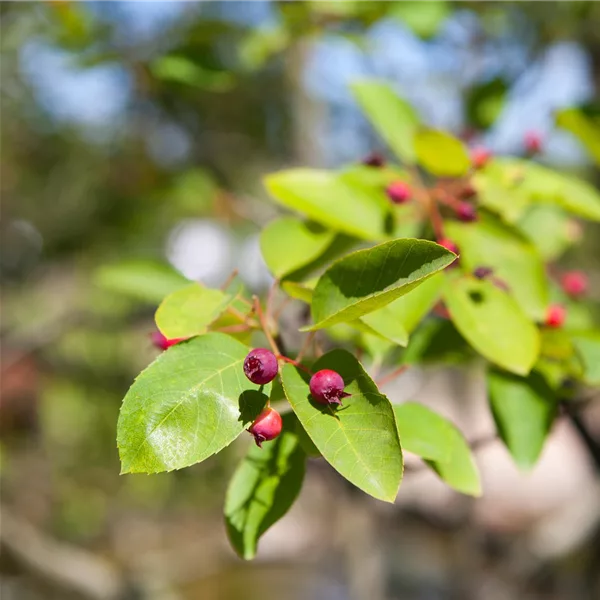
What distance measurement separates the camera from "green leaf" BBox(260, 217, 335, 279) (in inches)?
29.0

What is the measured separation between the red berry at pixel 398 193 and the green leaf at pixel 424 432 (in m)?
0.29

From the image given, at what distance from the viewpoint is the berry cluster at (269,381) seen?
19.3 inches

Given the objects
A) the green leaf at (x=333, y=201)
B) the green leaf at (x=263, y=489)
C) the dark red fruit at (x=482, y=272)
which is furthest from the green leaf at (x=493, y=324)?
the green leaf at (x=263, y=489)

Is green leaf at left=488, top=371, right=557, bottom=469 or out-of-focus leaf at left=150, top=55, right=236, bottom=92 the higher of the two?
out-of-focus leaf at left=150, top=55, right=236, bottom=92

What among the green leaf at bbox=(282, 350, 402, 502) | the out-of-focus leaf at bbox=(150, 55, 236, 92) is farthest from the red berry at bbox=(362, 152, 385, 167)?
the out-of-focus leaf at bbox=(150, 55, 236, 92)

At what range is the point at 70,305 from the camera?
10.0 ft

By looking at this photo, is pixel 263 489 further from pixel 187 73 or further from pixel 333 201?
pixel 187 73

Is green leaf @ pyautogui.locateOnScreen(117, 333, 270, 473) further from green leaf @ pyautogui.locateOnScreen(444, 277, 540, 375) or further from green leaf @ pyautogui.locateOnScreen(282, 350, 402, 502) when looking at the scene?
green leaf @ pyautogui.locateOnScreen(444, 277, 540, 375)

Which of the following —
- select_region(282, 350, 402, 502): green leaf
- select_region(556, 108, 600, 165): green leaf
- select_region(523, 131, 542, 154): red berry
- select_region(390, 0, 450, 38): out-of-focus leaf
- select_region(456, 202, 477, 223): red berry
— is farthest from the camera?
select_region(390, 0, 450, 38): out-of-focus leaf

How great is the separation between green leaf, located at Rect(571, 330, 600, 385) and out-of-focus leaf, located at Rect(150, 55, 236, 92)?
2.87ft

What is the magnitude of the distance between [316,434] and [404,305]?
0.89 feet

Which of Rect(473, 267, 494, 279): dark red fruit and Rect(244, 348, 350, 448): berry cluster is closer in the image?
Rect(244, 348, 350, 448): berry cluster

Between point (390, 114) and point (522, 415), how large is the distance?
49 centimetres

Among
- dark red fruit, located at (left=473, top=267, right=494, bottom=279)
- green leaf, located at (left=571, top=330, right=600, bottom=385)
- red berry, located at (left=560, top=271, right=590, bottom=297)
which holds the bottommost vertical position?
red berry, located at (left=560, top=271, right=590, bottom=297)
